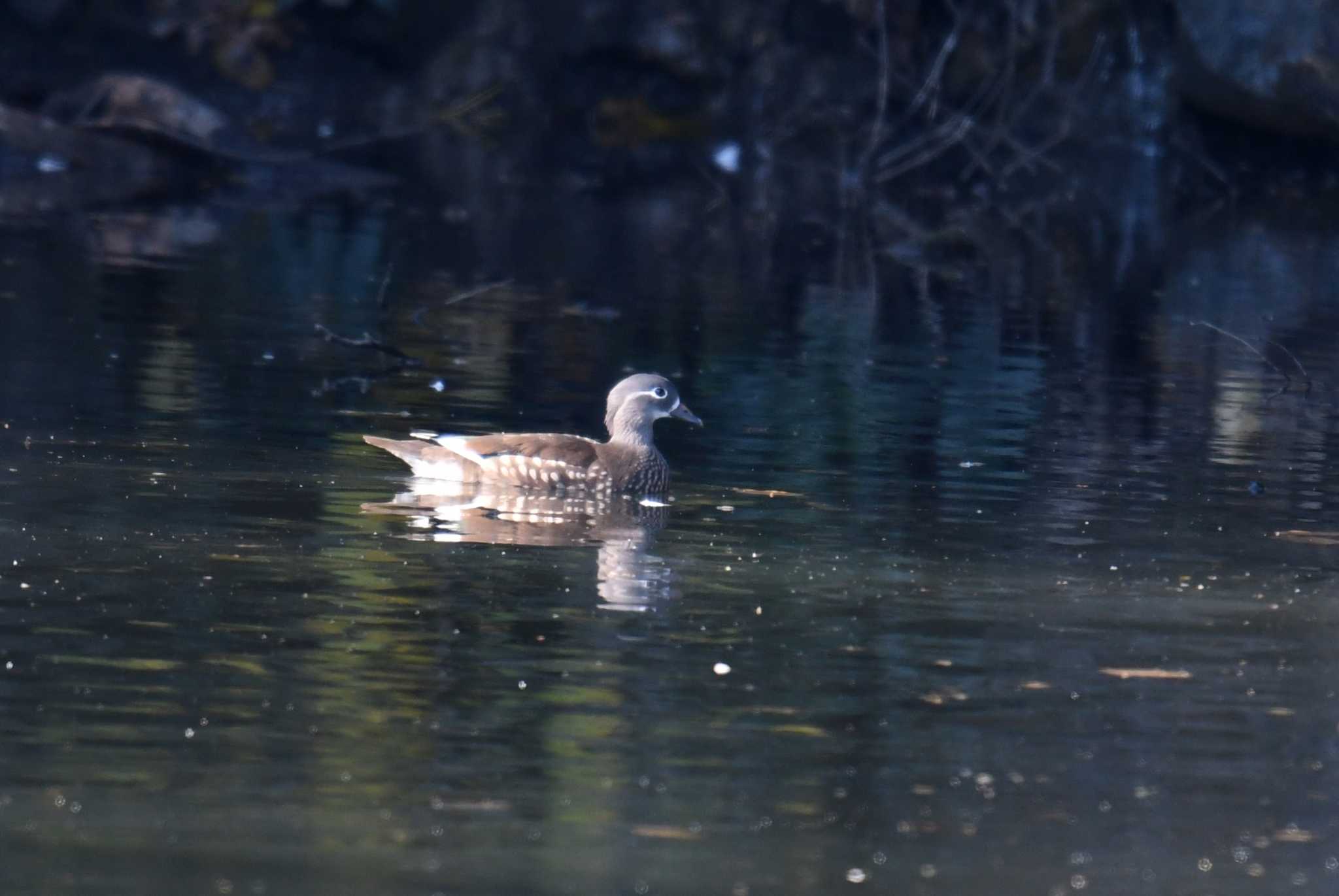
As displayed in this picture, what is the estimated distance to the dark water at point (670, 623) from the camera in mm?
6289

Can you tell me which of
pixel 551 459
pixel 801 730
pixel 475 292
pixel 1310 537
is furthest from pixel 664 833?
pixel 475 292

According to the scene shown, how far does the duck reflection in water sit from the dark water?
0.04 metres

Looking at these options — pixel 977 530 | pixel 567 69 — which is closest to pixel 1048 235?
pixel 567 69

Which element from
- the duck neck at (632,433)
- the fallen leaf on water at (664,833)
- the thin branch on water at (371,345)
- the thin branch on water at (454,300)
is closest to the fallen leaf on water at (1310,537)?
the duck neck at (632,433)

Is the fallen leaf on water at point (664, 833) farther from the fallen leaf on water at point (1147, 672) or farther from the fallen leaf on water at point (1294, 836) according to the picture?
the fallen leaf on water at point (1147, 672)

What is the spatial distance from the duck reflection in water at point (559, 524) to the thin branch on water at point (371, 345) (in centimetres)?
394

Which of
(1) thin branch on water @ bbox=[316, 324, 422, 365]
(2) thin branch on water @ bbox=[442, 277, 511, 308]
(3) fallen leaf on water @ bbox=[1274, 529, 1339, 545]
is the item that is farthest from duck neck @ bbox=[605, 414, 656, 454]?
(2) thin branch on water @ bbox=[442, 277, 511, 308]

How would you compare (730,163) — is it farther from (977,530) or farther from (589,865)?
(589,865)

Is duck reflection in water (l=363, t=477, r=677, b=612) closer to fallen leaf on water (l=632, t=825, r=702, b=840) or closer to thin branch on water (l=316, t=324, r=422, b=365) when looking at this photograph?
fallen leaf on water (l=632, t=825, r=702, b=840)

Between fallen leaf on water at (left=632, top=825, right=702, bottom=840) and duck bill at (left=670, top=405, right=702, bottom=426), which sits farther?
duck bill at (left=670, top=405, right=702, bottom=426)

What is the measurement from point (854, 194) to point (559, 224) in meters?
7.81

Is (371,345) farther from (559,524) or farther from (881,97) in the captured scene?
(881,97)

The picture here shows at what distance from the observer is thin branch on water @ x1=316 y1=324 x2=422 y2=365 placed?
15.4 metres

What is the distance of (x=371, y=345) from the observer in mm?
15523
